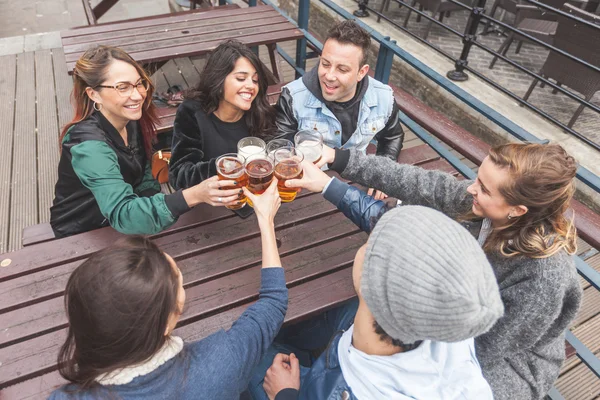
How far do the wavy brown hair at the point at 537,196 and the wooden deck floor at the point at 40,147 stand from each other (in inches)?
64.4

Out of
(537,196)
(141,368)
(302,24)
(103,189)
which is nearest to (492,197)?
(537,196)

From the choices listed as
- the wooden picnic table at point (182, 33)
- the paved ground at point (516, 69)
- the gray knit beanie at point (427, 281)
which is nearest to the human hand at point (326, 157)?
the gray knit beanie at point (427, 281)

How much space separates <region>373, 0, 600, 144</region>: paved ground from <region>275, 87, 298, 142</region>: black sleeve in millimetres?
4172

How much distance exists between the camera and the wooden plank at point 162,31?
3381 mm

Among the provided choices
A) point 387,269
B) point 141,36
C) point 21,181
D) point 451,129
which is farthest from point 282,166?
point 21,181

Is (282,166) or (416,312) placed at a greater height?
(416,312)

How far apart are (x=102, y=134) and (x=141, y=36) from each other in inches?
74.9

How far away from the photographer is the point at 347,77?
2.30 meters

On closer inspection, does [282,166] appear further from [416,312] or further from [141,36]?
[141,36]

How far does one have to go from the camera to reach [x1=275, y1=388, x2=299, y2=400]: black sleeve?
5.21 feet

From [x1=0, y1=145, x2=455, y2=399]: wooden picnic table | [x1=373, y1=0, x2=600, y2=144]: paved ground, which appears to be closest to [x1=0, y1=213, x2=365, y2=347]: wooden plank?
[x1=0, y1=145, x2=455, y2=399]: wooden picnic table

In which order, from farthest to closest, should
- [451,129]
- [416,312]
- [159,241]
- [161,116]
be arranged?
[161,116]
[451,129]
[159,241]
[416,312]

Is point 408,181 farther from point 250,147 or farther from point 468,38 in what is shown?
point 468,38

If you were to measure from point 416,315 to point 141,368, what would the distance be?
76cm
